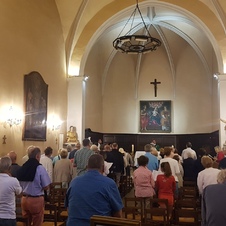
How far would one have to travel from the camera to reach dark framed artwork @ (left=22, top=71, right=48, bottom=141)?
1048cm

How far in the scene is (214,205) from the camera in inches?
129

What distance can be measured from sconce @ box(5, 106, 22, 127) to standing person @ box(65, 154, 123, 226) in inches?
252

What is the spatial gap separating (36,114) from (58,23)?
4.20m

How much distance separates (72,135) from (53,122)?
1304mm

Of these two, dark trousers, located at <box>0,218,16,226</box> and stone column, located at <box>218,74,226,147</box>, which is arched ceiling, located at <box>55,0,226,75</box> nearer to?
stone column, located at <box>218,74,226,147</box>

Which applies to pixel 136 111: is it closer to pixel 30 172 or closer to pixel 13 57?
pixel 13 57

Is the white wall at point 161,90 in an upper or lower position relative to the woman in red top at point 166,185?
upper

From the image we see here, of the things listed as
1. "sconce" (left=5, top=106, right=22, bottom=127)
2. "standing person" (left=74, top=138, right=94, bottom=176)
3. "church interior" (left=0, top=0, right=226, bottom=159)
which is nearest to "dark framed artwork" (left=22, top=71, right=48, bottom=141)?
"church interior" (left=0, top=0, right=226, bottom=159)

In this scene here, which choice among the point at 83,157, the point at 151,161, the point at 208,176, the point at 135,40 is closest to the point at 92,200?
the point at 208,176

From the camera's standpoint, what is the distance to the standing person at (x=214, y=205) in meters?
→ 3.24

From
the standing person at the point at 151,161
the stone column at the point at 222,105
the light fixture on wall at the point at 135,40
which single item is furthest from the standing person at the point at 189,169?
the stone column at the point at 222,105

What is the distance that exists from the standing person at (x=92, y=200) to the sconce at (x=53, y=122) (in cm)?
923

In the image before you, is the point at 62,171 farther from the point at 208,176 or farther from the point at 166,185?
the point at 208,176

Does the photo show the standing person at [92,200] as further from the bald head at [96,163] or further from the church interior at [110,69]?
the church interior at [110,69]
